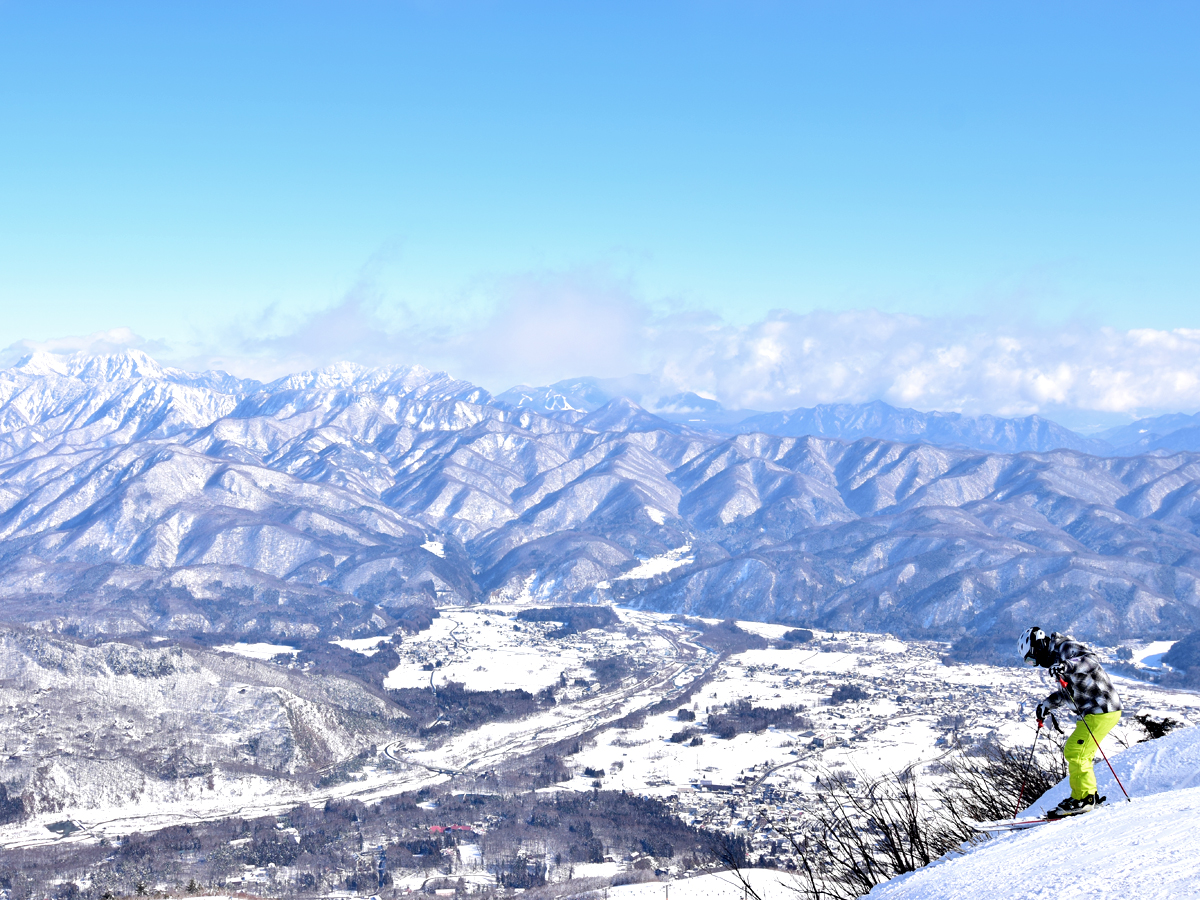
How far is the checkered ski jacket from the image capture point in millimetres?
10875

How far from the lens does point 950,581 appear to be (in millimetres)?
192125

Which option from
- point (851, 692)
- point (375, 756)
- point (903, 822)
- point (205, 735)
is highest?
point (903, 822)

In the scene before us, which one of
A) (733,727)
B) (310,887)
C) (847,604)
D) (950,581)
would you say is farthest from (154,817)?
(950,581)

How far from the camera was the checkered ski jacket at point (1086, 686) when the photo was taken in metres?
10.9

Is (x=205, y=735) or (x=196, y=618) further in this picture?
(x=196, y=618)

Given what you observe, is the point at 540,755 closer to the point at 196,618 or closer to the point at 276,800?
the point at 276,800

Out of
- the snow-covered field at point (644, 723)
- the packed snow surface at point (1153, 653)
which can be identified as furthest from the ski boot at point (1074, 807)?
the packed snow surface at point (1153, 653)

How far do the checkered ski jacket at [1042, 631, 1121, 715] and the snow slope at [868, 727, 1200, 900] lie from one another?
1120 millimetres

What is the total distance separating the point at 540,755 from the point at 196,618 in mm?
108411

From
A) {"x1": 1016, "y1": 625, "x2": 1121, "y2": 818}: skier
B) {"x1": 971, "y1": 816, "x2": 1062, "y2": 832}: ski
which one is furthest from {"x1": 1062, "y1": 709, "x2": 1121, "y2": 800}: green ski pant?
{"x1": 971, "y1": 816, "x2": 1062, "y2": 832}: ski

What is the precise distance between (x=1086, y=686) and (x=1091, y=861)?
3170mm

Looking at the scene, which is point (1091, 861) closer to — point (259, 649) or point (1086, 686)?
point (1086, 686)

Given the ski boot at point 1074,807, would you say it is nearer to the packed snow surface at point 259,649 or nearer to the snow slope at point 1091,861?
the snow slope at point 1091,861

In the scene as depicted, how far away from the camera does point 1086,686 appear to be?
10930 millimetres
